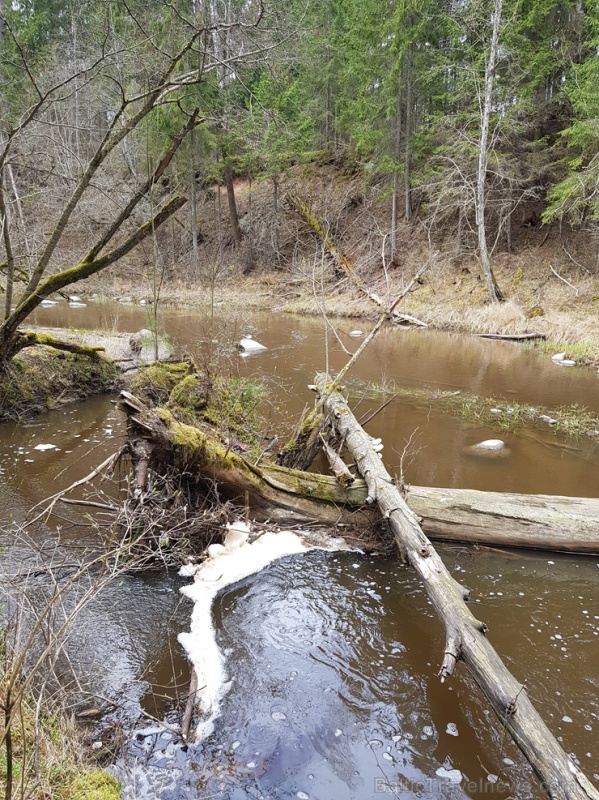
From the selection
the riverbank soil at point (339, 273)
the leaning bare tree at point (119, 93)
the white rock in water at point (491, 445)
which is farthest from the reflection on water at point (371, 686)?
the riverbank soil at point (339, 273)

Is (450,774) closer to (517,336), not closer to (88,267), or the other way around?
(88,267)

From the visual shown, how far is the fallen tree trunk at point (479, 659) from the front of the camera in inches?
77.9

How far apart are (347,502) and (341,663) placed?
1.67m

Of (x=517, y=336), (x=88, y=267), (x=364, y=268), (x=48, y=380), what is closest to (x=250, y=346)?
(x=48, y=380)

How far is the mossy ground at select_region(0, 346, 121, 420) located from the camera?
301 inches

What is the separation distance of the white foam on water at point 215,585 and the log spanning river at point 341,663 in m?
0.07

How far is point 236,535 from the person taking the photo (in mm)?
4465

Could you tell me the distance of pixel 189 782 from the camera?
240 cm

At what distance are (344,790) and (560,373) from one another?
11.1 m

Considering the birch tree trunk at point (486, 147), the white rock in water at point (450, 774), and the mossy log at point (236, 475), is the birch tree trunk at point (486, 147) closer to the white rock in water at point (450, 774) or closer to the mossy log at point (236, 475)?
the mossy log at point (236, 475)

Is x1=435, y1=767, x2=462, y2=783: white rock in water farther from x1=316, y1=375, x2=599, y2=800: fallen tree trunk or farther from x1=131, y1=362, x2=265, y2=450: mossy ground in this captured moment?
x1=131, y1=362, x2=265, y2=450: mossy ground

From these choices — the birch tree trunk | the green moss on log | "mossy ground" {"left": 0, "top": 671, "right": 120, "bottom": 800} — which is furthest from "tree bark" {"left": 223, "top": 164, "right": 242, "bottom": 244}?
"mossy ground" {"left": 0, "top": 671, "right": 120, "bottom": 800}

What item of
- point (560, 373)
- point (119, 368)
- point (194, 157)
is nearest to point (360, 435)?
point (119, 368)

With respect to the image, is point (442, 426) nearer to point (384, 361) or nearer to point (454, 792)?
point (384, 361)
